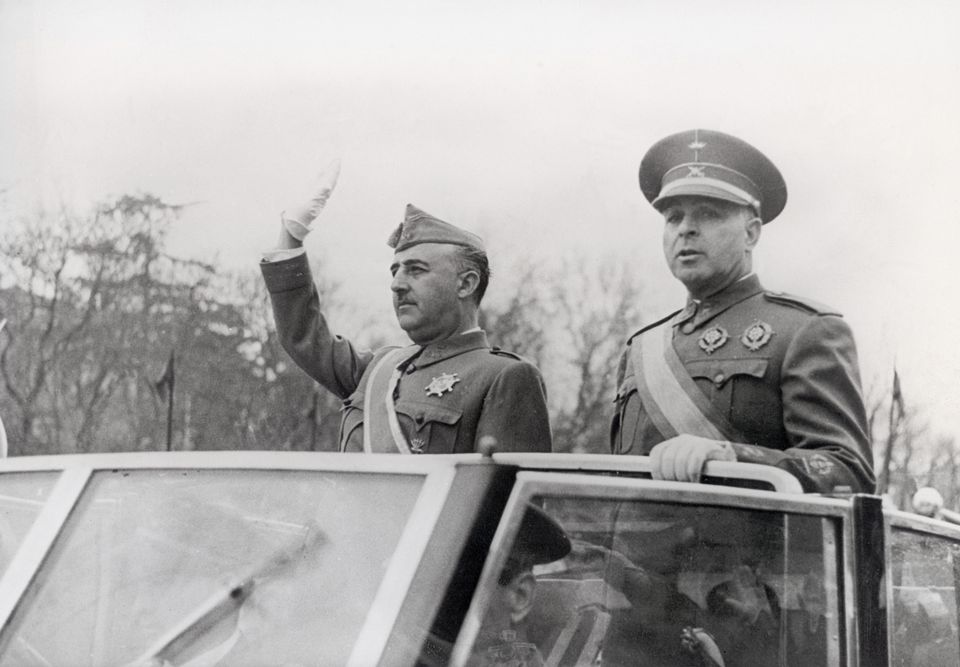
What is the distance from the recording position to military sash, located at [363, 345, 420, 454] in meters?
2.79

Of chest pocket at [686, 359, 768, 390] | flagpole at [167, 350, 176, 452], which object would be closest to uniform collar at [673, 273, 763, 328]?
chest pocket at [686, 359, 768, 390]

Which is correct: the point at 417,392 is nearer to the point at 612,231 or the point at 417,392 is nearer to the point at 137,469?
the point at 612,231

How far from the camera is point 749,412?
2189mm

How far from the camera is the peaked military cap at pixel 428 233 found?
2.90 m

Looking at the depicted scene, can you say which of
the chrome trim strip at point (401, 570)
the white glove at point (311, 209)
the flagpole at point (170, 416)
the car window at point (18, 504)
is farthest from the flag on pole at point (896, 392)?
the flagpole at point (170, 416)

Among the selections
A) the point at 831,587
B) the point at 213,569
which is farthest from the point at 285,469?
the point at 831,587

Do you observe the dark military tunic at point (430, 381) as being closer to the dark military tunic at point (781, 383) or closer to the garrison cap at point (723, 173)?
the dark military tunic at point (781, 383)

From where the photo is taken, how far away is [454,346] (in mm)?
2844

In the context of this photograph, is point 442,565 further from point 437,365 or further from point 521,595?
point 437,365

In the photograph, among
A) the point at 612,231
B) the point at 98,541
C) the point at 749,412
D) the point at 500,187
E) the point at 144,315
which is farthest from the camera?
the point at 144,315

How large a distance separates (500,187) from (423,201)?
0.86ft

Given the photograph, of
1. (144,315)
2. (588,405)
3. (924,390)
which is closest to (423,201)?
(588,405)

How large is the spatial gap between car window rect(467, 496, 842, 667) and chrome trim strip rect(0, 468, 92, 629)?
744 mm

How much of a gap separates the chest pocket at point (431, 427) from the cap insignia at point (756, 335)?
81 cm
